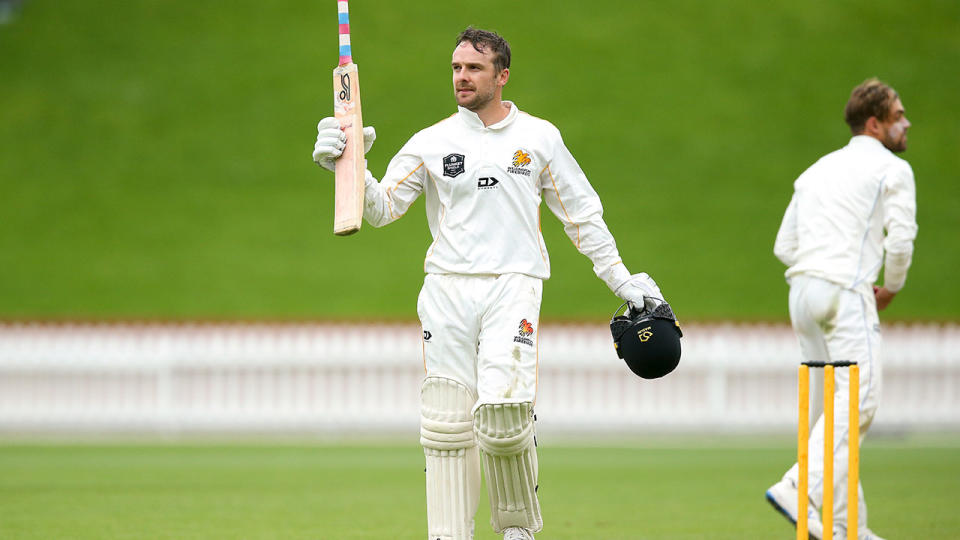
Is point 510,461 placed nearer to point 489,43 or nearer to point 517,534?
point 517,534

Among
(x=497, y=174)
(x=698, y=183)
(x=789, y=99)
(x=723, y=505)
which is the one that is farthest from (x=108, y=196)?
(x=497, y=174)

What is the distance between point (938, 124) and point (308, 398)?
1678 cm

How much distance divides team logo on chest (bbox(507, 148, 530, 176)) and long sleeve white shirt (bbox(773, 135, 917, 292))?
1.63 m

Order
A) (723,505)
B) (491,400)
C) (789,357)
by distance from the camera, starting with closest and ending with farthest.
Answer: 1. (491,400)
2. (723,505)
3. (789,357)

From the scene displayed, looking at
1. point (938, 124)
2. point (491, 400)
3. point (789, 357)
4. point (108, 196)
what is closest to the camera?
point (491, 400)

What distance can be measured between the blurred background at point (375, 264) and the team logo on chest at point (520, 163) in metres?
2.02

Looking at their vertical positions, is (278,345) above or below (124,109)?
below

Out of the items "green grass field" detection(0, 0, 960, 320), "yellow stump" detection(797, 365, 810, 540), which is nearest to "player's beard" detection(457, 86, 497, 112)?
"yellow stump" detection(797, 365, 810, 540)

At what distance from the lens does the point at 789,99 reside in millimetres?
26094

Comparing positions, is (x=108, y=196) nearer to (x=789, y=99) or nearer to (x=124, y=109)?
(x=124, y=109)

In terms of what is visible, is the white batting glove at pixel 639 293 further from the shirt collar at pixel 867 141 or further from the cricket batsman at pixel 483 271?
the shirt collar at pixel 867 141

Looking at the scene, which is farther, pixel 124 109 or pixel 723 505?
pixel 124 109

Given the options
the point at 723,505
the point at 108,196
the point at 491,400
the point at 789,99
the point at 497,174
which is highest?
the point at 789,99

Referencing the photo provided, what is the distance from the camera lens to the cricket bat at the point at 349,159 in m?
4.67
